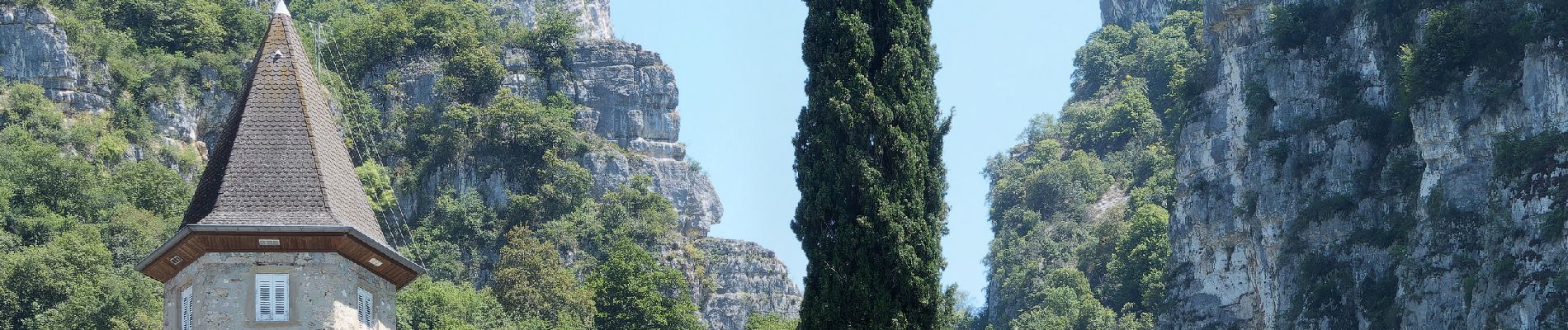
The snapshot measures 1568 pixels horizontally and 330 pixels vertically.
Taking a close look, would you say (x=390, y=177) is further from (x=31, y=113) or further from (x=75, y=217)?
(x=75, y=217)

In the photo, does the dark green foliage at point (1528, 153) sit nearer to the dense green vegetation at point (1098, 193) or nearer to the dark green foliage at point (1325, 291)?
the dark green foliage at point (1325, 291)

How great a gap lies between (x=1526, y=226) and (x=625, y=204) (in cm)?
4293

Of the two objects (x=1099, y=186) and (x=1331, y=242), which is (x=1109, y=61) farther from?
(x=1331, y=242)

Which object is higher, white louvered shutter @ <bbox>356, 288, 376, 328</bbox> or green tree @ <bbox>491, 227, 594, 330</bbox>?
green tree @ <bbox>491, 227, 594, 330</bbox>

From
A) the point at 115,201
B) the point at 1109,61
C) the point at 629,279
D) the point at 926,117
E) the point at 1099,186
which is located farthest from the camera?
the point at 1109,61

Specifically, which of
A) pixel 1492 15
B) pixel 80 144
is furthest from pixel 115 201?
pixel 1492 15

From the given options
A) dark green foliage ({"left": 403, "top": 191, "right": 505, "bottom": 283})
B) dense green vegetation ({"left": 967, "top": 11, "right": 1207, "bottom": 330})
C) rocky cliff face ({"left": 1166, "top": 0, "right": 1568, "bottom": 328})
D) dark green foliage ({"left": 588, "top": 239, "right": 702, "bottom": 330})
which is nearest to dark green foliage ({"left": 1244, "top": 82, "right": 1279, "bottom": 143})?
rocky cliff face ({"left": 1166, "top": 0, "right": 1568, "bottom": 328})

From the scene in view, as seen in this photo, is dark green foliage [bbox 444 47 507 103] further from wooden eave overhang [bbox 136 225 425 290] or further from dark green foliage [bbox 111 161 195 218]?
wooden eave overhang [bbox 136 225 425 290]

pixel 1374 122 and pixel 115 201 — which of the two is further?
pixel 115 201

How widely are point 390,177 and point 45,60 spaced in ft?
43.9

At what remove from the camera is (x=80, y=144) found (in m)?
83.6

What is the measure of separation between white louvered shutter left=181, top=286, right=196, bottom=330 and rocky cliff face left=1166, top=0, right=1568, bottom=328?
35.4 metres

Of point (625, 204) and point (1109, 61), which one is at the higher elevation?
point (1109, 61)

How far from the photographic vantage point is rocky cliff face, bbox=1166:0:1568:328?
59844 mm
